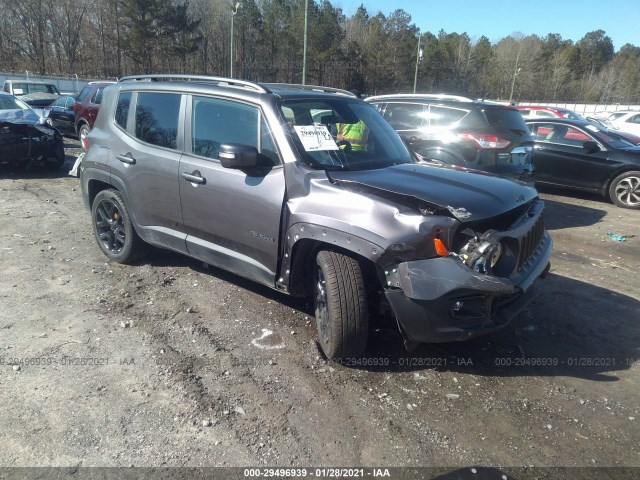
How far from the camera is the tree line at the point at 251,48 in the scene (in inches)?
2007

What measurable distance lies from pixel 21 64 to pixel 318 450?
62.4 meters

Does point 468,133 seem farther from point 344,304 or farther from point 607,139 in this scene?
point 344,304

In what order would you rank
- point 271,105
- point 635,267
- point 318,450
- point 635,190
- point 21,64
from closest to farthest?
point 318,450 → point 271,105 → point 635,267 → point 635,190 → point 21,64

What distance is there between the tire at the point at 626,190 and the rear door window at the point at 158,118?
8776 millimetres

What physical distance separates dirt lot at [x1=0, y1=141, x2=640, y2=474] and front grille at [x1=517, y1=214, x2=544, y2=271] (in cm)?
79

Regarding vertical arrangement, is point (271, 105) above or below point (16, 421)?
above

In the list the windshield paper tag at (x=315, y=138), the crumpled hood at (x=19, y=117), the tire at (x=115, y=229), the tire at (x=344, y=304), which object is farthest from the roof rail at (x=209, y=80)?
the crumpled hood at (x=19, y=117)

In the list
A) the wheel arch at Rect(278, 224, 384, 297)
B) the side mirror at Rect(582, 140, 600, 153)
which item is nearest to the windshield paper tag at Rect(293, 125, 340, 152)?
the wheel arch at Rect(278, 224, 384, 297)

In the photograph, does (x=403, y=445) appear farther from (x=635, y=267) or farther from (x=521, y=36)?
(x=521, y=36)

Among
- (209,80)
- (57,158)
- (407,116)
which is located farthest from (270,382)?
(57,158)

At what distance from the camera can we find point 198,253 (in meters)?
4.37

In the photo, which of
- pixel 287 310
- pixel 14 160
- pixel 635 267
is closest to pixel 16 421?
pixel 287 310

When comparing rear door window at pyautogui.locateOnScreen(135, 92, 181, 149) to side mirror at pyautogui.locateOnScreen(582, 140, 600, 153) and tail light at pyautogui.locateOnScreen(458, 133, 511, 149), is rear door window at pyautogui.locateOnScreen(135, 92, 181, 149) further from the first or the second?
side mirror at pyautogui.locateOnScreen(582, 140, 600, 153)

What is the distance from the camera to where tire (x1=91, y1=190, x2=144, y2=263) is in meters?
5.03
